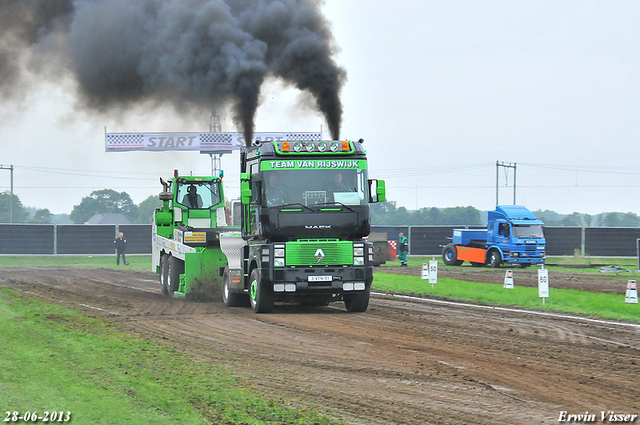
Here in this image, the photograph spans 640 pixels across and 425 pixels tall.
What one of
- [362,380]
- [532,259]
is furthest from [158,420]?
[532,259]

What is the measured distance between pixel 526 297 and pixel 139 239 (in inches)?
1147

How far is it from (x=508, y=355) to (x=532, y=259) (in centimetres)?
2752

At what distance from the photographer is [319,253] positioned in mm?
15039

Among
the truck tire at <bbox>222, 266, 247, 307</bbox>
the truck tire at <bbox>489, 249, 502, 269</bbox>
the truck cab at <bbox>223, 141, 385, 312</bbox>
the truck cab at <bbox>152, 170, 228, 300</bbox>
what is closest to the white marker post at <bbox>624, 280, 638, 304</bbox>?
the truck cab at <bbox>223, 141, 385, 312</bbox>

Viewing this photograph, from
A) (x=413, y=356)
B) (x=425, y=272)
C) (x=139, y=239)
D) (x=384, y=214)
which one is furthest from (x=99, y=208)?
(x=413, y=356)

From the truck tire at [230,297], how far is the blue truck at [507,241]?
2250 centimetres

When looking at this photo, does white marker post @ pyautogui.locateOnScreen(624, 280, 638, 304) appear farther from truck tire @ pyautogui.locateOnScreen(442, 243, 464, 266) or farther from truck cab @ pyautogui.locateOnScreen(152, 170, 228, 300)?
truck tire @ pyautogui.locateOnScreen(442, 243, 464, 266)

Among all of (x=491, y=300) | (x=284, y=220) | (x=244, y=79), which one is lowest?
(x=491, y=300)

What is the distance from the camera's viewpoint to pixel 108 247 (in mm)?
43281

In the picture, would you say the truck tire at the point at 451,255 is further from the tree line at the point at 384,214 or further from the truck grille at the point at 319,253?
the tree line at the point at 384,214

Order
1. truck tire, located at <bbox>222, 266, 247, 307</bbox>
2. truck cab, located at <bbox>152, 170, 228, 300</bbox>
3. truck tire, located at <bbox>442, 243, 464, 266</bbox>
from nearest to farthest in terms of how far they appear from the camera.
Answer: truck tire, located at <bbox>222, 266, 247, 307</bbox> < truck cab, located at <bbox>152, 170, 228, 300</bbox> < truck tire, located at <bbox>442, 243, 464, 266</bbox>

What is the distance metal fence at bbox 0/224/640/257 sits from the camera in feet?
138

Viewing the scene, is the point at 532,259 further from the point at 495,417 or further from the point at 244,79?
the point at 495,417

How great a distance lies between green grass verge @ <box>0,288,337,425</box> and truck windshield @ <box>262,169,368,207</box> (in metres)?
4.47
